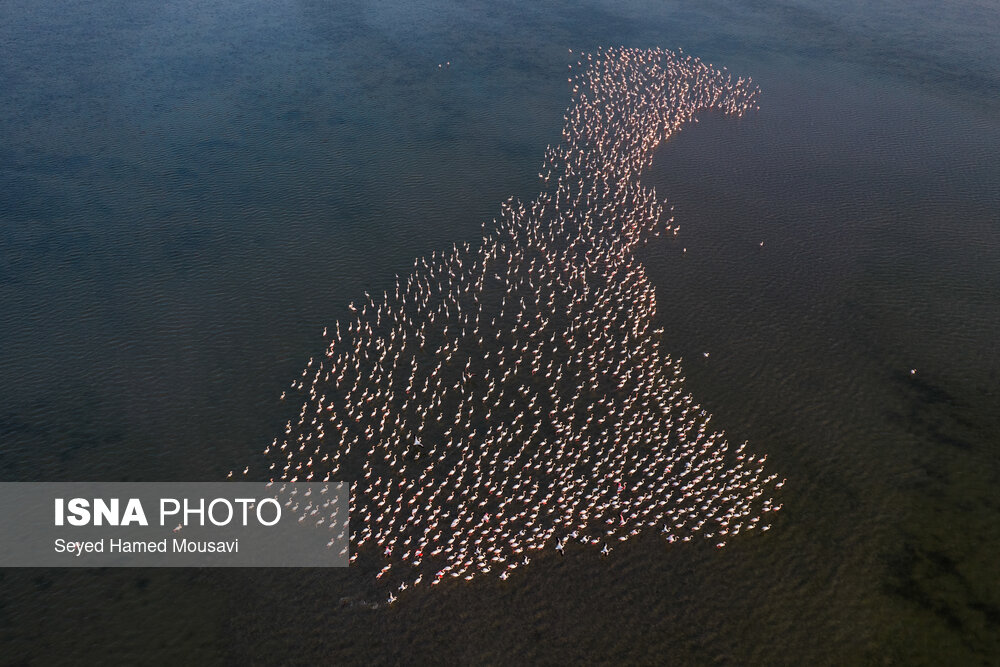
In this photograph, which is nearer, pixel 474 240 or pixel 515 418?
pixel 515 418

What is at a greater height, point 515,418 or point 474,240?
point 474,240

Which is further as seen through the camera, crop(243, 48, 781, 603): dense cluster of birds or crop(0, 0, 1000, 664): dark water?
crop(243, 48, 781, 603): dense cluster of birds

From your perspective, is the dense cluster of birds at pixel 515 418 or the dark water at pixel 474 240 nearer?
the dark water at pixel 474 240

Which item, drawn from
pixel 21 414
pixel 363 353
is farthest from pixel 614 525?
pixel 21 414
